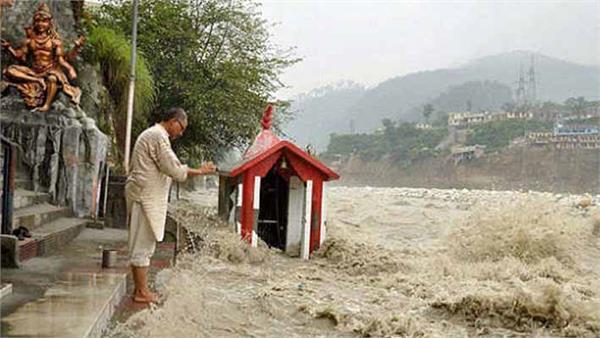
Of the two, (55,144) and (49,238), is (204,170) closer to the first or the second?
(49,238)

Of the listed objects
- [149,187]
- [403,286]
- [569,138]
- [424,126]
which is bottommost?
[403,286]

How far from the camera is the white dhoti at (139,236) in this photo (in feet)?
16.8

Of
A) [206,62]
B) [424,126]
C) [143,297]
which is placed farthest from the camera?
[424,126]

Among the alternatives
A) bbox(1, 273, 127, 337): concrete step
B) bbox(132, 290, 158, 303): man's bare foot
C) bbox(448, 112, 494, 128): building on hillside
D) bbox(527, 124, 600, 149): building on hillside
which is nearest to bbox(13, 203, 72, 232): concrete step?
bbox(1, 273, 127, 337): concrete step

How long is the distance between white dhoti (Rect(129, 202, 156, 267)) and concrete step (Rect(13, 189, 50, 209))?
322cm

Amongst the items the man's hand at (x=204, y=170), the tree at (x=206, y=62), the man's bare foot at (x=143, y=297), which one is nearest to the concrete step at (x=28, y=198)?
the man's bare foot at (x=143, y=297)

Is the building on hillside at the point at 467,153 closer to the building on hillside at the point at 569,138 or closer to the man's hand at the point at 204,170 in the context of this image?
the building on hillside at the point at 569,138

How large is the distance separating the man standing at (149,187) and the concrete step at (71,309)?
37 cm

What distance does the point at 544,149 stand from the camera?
57062 mm

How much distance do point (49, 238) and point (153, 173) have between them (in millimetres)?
2377

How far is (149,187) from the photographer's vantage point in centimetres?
512

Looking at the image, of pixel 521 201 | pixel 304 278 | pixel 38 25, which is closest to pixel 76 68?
pixel 38 25

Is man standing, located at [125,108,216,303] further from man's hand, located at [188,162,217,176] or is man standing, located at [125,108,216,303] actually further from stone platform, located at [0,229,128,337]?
stone platform, located at [0,229,128,337]

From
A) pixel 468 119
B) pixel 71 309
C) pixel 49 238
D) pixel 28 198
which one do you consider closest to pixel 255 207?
pixel 28 198
